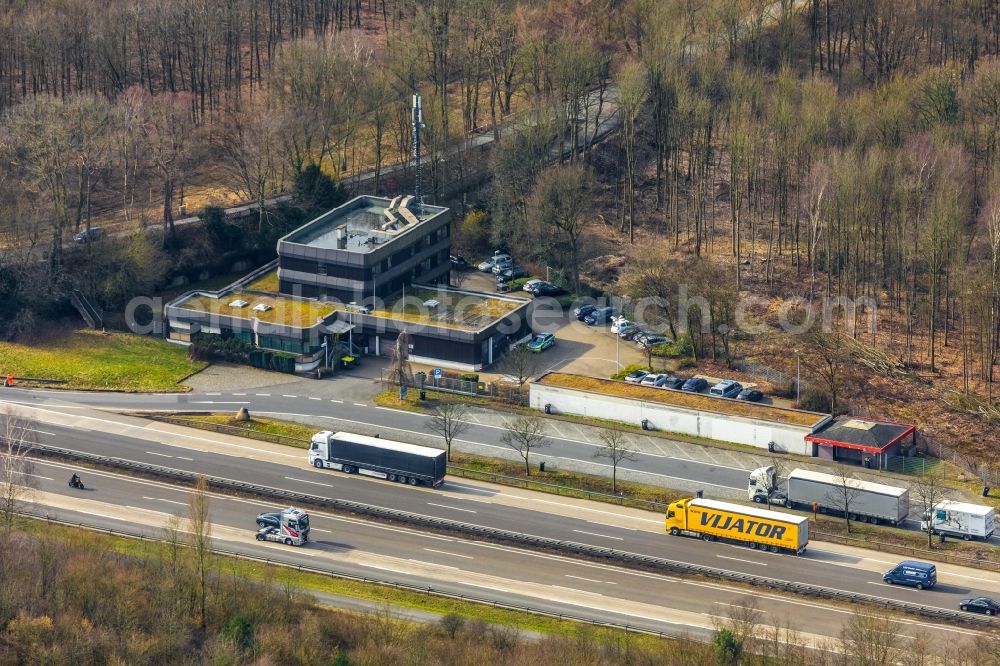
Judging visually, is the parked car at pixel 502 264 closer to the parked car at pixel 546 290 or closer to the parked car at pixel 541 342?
the parked car at pixel 546 290

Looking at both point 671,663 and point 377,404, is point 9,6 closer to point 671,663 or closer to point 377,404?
point 377,404

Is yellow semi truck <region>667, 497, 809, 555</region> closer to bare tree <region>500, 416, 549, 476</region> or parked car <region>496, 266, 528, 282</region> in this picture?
bare tree <region>500, 416, 549, 476</region>

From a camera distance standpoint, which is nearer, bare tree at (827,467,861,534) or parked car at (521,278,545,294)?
bare tree at (827,467,861,534)

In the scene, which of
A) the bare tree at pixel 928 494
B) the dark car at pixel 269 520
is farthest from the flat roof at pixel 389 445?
the bare tree at pixel 928 494

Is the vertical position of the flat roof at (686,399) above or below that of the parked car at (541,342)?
below

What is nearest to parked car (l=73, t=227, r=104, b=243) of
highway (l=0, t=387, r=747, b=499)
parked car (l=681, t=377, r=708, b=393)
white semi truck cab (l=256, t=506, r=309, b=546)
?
highway (l=0, t=387, r=747, b=499)
